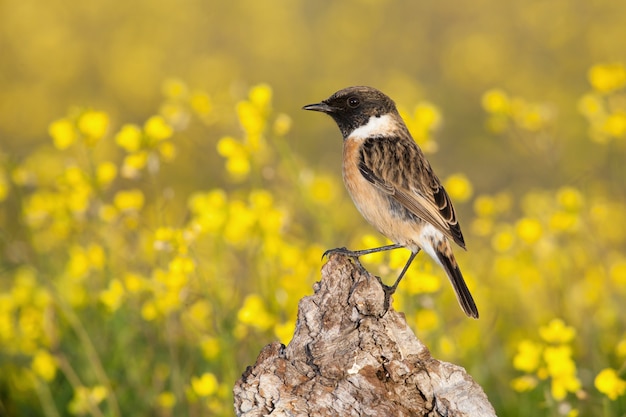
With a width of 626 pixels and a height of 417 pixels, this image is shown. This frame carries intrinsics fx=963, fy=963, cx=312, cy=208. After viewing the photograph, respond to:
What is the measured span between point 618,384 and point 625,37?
475 inches

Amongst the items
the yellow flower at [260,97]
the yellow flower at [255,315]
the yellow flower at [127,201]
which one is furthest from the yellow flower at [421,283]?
the yellow flower at [127,201]

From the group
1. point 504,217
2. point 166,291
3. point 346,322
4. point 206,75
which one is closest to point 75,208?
point 166,291

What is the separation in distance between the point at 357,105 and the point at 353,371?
241 cm

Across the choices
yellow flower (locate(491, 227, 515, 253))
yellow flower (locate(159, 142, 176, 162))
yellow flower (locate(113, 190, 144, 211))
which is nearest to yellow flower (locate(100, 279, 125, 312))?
yellow flower (locate(113, 190, 144, 211))

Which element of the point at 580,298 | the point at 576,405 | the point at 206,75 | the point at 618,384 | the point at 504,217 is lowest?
the point at 618,384

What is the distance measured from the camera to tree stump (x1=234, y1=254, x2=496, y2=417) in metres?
3.60

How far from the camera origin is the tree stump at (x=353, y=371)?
3600 mm

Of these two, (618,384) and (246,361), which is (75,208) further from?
(618,384)

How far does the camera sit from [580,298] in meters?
6.59

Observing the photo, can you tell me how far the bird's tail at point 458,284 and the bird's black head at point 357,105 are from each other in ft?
3.30

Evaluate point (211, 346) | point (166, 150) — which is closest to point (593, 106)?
point (166, 150)

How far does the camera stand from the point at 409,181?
214 inches

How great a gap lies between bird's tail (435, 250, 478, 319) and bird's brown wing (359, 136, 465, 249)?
0.39 ft

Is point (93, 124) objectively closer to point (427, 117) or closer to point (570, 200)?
point (427, 117)
